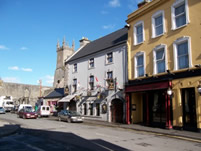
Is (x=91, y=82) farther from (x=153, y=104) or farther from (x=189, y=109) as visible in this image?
(x=189, y=109)

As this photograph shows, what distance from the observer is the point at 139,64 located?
20438mm

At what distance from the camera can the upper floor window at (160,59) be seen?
17581mm

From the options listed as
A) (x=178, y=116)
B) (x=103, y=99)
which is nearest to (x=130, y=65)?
(x=103, y=99)

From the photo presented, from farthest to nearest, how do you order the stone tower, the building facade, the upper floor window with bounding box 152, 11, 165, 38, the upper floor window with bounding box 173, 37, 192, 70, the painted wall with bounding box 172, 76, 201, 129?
the stone tower → the building facade → the upper floor window with bounding box 152, 11, 165, 38 → the upper floor window with bounding box 173, 37, 192, 70 → the painted wall with bounding box 172, 76, 201, 129

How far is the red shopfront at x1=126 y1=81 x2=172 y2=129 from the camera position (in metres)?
16.5

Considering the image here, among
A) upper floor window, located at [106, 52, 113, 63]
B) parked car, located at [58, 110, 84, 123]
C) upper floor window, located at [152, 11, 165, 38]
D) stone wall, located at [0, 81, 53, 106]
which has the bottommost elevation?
parked car, located at [58, 110, 84, 123]

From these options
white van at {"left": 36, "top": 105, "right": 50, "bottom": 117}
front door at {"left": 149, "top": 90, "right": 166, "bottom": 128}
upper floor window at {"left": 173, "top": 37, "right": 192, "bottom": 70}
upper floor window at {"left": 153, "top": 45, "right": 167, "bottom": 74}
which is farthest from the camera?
white van at {"left": 36, "top": 105, "right": 50, "bottom": 117}

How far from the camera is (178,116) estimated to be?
15.8m

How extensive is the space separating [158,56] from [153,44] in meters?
1.32

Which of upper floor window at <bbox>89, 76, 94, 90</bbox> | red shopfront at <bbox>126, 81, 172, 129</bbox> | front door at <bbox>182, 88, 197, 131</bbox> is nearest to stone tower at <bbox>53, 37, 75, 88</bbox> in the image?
upper floor window at <bbox>89, 76, 94, 90</bbox>

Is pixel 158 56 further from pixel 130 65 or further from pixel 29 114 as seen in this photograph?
pixel 29 114

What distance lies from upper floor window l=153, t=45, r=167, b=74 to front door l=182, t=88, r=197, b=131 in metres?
2.84

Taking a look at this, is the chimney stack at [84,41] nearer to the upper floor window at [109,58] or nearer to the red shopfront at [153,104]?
the upper floor window at [109,58]

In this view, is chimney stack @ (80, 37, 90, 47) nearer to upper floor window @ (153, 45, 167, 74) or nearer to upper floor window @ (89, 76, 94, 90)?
upper floor window @ (89, 76, 94, 90)
